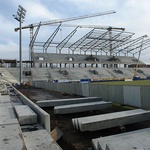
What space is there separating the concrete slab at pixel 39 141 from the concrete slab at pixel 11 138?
0.30 metres

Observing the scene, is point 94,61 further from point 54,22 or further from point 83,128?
point 83,128

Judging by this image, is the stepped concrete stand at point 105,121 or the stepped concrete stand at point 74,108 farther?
the stepped concrete stand at point 74,108

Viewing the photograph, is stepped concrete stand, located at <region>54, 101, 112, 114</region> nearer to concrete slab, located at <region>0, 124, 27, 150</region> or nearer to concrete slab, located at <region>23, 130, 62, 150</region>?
concrete slab, located at <region>23, 130, 62, 150</region>

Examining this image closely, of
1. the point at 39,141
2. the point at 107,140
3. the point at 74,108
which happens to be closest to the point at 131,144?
the point at 107,140

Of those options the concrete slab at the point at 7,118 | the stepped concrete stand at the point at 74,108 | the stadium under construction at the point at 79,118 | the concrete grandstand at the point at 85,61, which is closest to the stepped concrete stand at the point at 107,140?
the stadium under construction at the point at 79,118

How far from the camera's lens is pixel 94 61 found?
78062 mm

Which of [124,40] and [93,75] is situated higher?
[124,40]

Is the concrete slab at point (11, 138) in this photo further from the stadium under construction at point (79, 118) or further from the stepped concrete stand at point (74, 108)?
the stepped concrete stand at point (74, 108)

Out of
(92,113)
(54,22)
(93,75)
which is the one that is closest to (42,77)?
(93,75)

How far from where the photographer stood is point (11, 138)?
4.09 metres

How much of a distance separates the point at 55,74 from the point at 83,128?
179 ft

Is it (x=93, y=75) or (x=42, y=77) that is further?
(x=93, y=75)

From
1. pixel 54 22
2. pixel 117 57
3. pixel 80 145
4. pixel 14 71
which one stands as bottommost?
pixel 80 145

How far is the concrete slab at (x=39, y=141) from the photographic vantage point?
4.20 metres
